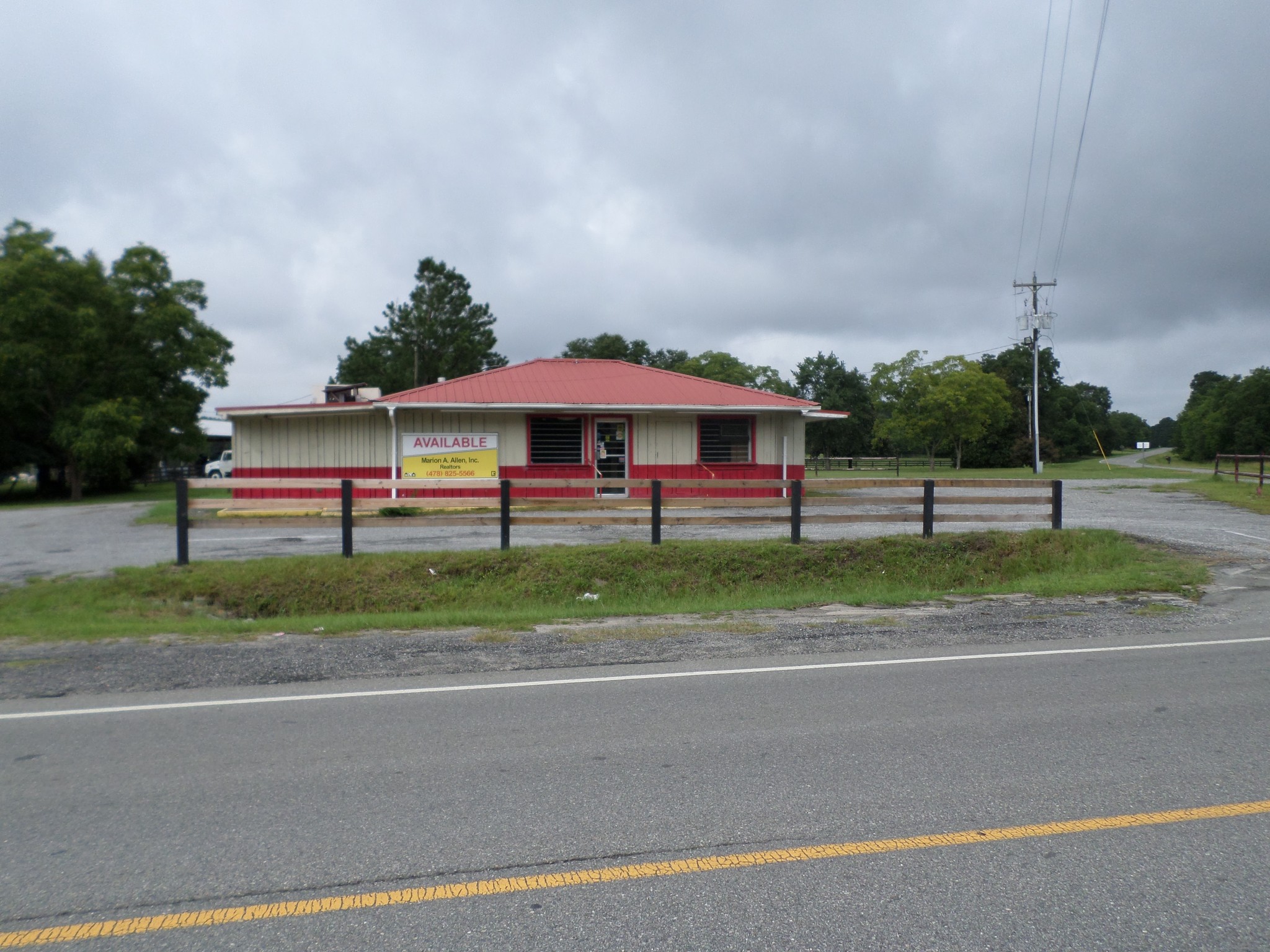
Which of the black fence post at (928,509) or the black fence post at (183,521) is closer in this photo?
the black fence post at (183,521)

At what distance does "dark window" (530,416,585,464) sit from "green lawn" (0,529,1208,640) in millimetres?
11479

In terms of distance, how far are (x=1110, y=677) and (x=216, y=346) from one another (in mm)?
39997

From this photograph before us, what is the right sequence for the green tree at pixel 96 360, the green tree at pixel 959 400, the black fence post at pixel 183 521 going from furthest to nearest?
the green tree at pixel 959 400, the green tree at pixel 96 360, the black fence post at pixel 183 521

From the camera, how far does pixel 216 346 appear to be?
3875 centimetres

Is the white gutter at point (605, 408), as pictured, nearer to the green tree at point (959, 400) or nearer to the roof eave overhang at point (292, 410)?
the roof eave overhang at point (292, 410)

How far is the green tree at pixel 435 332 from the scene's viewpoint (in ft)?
188

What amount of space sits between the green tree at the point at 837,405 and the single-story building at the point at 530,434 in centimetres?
5563

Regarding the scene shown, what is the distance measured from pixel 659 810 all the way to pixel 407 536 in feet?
44.4

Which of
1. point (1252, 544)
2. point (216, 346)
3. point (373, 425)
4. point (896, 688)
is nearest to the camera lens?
point (896, 688)

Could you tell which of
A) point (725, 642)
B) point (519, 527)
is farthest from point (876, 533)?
point (725, 642)

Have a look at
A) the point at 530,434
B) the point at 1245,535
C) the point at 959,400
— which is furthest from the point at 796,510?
the point at 959,400

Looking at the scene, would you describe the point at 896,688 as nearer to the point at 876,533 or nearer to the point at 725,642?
the point at 725,642

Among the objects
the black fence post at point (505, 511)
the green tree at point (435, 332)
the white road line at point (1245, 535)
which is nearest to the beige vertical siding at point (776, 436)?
the white road line at point (1245, 535)

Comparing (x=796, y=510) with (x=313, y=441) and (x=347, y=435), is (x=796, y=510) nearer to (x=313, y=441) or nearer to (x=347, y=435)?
(x=347, y=435)
